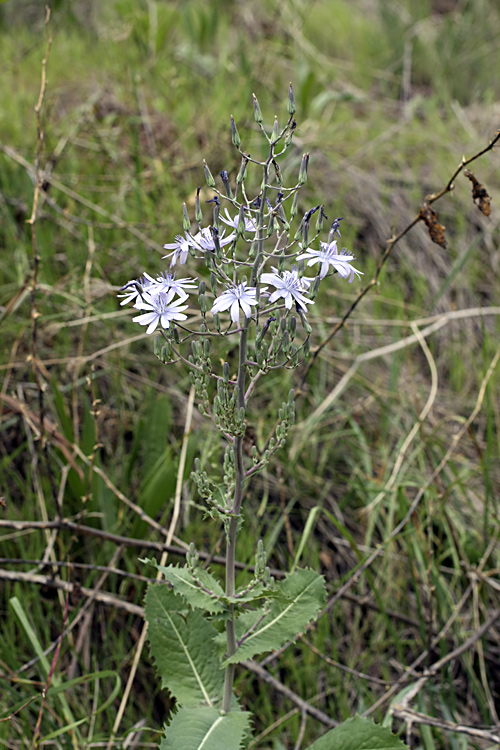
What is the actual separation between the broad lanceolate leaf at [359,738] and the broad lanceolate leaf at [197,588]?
50cm

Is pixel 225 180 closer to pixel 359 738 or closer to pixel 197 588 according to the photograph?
pixel 197 588

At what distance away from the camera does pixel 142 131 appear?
499 cm

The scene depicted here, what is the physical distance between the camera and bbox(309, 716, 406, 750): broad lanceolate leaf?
1.90 meters

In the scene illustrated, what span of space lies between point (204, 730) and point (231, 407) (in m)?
0.88

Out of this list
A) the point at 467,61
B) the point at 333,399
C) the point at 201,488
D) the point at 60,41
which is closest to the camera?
the point at 201,488

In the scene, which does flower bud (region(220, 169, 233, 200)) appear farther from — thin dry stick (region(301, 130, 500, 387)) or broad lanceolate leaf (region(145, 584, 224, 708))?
broad lanceolate leaf (region(145, 584, 224, 708))

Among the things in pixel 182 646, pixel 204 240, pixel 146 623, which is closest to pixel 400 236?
pixel 204 240

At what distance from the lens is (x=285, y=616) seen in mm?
2006

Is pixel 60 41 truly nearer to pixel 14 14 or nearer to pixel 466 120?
pixel 14 14

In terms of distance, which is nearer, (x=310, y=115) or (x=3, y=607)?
(x=3, y=607)

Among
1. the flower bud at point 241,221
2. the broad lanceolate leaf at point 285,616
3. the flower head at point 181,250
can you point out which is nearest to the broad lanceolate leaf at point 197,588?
the broad lanceolate leaf at point 285,616

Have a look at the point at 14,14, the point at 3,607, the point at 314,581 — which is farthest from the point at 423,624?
the point at 14,14

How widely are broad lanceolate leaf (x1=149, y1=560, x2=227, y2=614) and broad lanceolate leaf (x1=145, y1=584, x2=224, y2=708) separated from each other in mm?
241

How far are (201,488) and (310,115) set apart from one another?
445 centimetres
